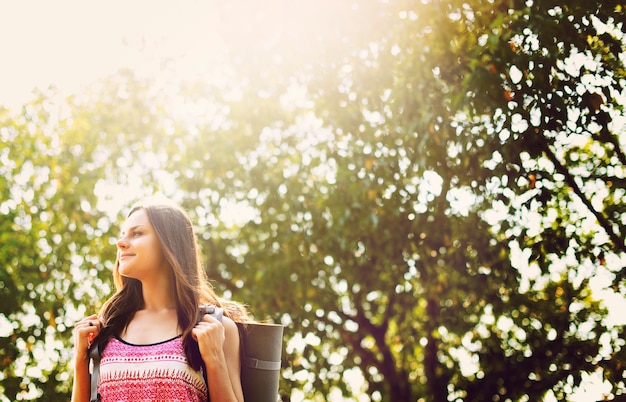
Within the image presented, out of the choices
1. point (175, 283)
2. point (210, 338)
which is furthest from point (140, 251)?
point (210, 338)

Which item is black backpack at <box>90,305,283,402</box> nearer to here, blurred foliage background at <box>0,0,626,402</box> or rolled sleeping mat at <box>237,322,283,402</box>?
rolled sleeping mat at <box>237,322,283,402</box>

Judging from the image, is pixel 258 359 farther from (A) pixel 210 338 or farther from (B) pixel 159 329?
(B) pixel 159 329

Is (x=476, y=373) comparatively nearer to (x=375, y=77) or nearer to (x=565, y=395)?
(x=565, y=395)

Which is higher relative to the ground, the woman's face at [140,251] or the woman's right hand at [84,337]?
the woman's face at [140,251]

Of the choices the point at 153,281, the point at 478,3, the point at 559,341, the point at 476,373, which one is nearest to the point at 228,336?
the point at 153,281

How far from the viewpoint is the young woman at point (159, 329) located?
2.71 metres

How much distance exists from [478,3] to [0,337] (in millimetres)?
6039

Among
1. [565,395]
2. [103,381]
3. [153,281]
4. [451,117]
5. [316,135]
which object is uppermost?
[316,135]

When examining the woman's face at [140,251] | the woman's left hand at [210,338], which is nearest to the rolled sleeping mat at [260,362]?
the woman's left hand at [210,338]

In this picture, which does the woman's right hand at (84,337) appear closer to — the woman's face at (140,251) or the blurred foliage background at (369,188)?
the woman's face at (140,251)

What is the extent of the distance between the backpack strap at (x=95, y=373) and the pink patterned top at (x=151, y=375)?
2cm

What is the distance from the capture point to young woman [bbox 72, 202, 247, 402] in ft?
8.89

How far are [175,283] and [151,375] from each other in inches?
16.2

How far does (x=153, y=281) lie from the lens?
9.85 ft
